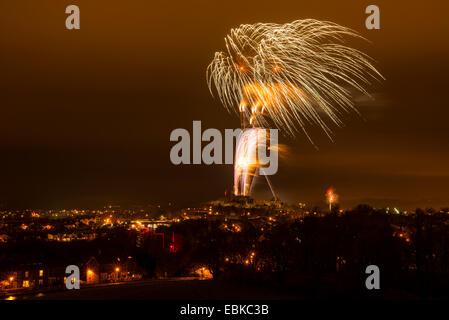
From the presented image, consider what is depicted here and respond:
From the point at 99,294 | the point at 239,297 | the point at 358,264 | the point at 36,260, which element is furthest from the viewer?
the point at 36,260

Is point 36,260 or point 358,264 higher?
point 358,264

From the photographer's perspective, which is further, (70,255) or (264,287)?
(70,255)

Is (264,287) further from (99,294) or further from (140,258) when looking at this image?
A: (140,258)

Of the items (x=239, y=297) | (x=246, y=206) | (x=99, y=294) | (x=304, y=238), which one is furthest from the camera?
(x=246, y=206)
